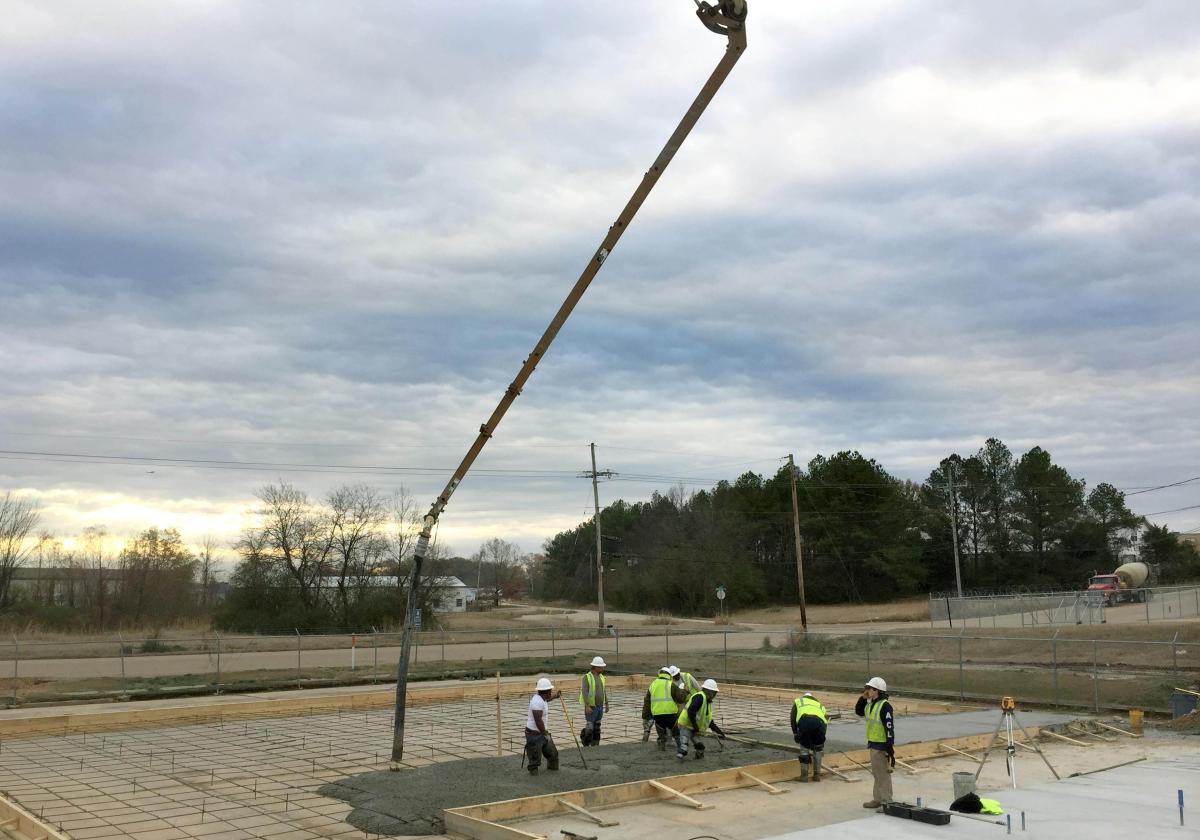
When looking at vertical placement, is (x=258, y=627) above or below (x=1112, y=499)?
below

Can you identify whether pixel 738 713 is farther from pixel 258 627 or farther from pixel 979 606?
pixel 258 627

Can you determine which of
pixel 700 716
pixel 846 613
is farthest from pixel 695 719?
pixel 846 613

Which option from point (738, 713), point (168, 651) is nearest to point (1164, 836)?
point (738, 713)

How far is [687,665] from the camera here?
3656 cm

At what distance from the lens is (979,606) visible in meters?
58.2

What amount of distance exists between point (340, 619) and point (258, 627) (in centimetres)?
498

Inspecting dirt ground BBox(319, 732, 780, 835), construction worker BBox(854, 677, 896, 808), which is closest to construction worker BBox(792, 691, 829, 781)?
dirt ground BBox(319, 732, 780, 835)

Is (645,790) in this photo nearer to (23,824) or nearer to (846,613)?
(23,824)

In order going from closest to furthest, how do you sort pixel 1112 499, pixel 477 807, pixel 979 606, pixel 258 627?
pixel 477 807
pixel 979 606
pixel 258 627
pixel 1112 499

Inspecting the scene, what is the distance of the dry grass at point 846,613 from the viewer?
239 feet

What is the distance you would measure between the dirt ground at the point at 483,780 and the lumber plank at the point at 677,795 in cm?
71

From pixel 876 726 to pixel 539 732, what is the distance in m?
5.30

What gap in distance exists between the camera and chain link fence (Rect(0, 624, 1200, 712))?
90.6ft

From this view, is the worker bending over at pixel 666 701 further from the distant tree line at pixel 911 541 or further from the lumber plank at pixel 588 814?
the distant tree line at pixel 911 541
